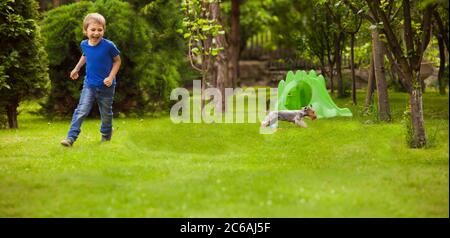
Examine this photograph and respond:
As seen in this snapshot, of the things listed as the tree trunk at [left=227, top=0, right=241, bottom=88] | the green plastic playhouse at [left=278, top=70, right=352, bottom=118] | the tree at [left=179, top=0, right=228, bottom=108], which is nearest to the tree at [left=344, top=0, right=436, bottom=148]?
the green plastic playhouse at [left=278, top=70, right=352, bottom=118]

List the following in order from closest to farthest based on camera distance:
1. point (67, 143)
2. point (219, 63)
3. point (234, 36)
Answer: point (67, 143) → point (219, 63) → point (234, 36)

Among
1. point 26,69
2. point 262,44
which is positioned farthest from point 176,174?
point 262,44

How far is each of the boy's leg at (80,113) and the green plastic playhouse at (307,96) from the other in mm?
4733

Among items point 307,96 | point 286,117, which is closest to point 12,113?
point 286,117

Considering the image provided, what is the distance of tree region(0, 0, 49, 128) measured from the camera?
→ 1275 cm

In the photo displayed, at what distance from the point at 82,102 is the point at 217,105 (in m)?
5.48

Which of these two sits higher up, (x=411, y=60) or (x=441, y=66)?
(x=411, y=60)

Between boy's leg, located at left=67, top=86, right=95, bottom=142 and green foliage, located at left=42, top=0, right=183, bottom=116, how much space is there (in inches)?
171

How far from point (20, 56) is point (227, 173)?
6660 millimetres

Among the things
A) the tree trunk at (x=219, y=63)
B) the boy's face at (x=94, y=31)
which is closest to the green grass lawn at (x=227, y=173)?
the boy's face at (x=94, y=31)

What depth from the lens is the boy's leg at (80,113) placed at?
10.4m

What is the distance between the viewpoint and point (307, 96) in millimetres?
15188

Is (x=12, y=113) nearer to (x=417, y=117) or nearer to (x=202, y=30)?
(x=202, y=30)
